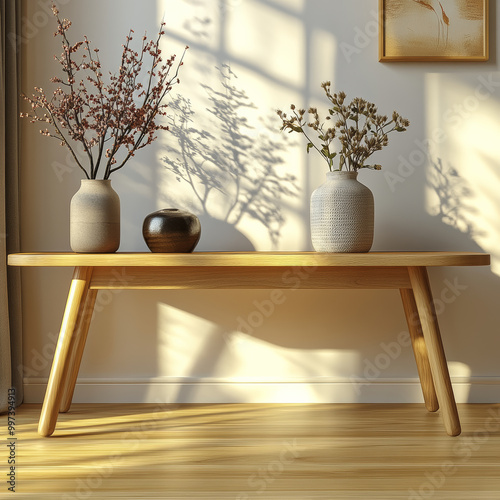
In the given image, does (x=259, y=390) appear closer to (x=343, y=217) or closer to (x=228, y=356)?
(x=228, y=356)

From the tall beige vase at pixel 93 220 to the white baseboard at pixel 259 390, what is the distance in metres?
0.58

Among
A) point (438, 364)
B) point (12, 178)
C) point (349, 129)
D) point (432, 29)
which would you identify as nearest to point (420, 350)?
point (438, 364)

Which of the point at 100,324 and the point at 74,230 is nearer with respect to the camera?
the point at 74,230

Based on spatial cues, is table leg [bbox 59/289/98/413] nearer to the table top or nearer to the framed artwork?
the table top

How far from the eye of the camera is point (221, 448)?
1.68m

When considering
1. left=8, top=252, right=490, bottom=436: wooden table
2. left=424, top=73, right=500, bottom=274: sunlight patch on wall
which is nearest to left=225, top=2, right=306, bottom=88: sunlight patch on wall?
left=424, top=73, right=500, bottom=274: sunlight patch on wall

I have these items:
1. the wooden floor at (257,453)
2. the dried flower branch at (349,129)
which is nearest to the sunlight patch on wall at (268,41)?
the dried flower branch at (349,129)

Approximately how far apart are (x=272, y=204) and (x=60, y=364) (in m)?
0.94

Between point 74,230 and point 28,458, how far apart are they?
68 centimetres

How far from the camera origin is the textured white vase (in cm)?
187

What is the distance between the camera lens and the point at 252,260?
66.9 inches

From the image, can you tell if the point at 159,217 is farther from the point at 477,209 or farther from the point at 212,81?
the point at 477,209

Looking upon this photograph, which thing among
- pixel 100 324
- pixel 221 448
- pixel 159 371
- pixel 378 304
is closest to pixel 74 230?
pixel 100 324

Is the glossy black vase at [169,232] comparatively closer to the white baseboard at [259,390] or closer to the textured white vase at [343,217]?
the textured white vase at [343,217]
